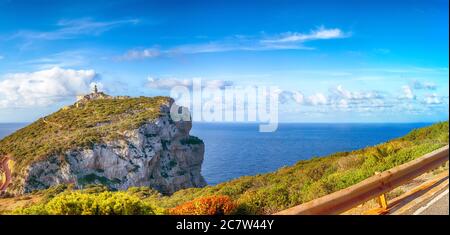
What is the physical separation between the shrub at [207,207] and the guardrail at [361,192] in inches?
113

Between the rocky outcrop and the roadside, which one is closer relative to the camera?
the roadside

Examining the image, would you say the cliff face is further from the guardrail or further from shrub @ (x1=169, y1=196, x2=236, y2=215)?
the guardrail

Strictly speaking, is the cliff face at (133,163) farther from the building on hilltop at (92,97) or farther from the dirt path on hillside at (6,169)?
the building on hilltop at (92,97)

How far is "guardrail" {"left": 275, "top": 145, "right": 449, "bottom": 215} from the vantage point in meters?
5.23

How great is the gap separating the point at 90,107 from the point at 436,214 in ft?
269

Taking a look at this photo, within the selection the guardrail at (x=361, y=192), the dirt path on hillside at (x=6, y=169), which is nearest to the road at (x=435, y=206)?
the guardrail at (x=361, y=192)

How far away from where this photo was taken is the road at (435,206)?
6.62m

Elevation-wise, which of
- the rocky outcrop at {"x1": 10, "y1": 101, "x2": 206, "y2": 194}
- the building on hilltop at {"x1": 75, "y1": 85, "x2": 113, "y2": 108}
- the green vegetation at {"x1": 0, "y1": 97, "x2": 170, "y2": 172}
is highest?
the building on hilltop at {"x1": 75, "y1": 85, "x2": 113, "y2": 108}

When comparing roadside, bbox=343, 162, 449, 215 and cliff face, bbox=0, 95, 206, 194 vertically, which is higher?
roadside, bbox=343, 162, 449, 215

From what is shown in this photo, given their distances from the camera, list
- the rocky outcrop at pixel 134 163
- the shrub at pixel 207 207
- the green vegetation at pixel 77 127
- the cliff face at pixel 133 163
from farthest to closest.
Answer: the green vegetation at pixel 77 127
the rocky outcrop at pixel 134 163
the cliff face at pixel 133 163
the shrub at pixel 207 207

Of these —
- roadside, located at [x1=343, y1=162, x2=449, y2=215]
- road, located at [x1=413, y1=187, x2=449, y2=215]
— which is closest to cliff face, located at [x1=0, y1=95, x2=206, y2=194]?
roadside, located at [x1=343, y1=162, x2=449, y2=215]

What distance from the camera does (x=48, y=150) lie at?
59.7m

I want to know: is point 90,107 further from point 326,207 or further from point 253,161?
point 326,207
